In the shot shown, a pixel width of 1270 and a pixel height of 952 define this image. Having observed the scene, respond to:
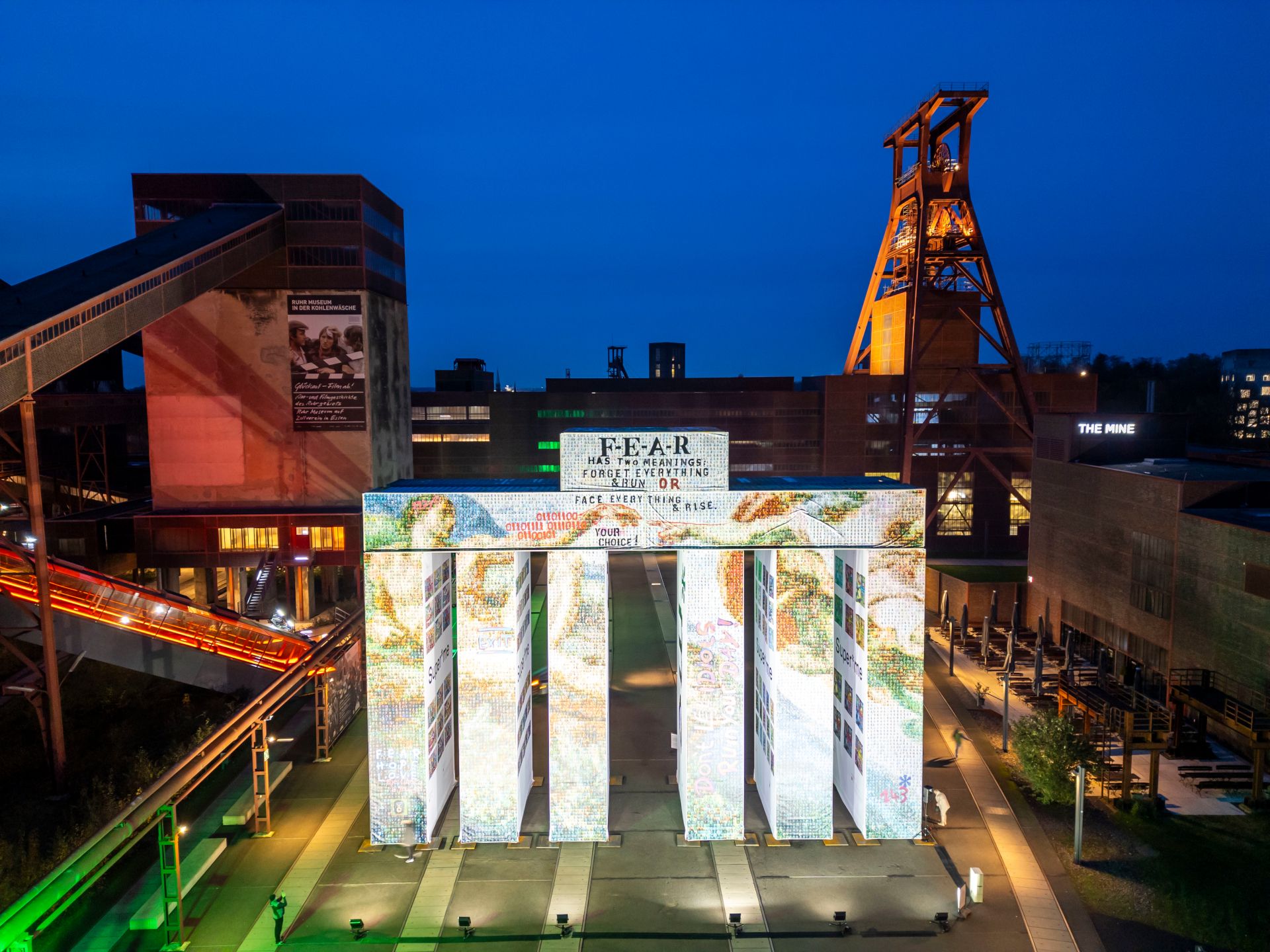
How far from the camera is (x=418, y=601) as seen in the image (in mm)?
23047

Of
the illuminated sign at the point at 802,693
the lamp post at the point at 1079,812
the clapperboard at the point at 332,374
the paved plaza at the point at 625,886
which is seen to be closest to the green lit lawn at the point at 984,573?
the paved plaza at the point at 625,886

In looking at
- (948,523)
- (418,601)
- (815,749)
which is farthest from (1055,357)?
(418,601)

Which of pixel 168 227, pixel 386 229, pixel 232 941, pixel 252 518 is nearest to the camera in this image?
pixel 232 941

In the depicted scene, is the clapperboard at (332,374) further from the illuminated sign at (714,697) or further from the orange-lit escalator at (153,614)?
the illuminated sign at (714,697)

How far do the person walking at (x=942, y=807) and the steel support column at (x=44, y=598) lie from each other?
29039 mm

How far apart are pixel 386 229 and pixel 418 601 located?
104 ft

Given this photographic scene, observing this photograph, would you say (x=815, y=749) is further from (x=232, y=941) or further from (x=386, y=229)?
(x=386, y=229)

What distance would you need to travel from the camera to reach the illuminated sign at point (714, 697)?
23.5 metres

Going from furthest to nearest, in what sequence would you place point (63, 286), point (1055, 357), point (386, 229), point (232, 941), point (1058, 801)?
point (1055, 357), point (386, 229), point (63, 286), point (1058, 801), point (232, 941)

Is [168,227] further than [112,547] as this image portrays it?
No

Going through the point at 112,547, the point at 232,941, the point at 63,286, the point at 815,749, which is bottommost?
the point at 232,941

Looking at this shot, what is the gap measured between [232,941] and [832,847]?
16.8 m

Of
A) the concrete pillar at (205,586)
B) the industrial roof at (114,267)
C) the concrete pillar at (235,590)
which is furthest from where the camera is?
the concrete pillar at (235,590)

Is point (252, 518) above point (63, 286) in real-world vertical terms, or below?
below
